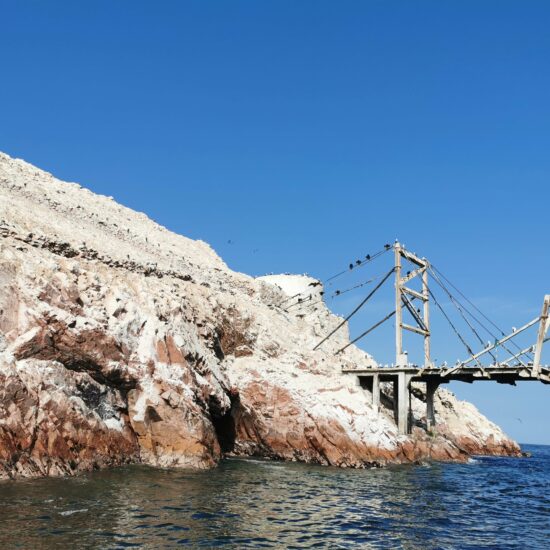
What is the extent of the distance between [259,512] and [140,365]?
12959 mm

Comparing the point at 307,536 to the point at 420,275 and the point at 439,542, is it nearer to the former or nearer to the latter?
the point at 439,542

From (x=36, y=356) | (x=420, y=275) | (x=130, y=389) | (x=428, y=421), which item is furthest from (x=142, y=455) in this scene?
(x=420, y=275)

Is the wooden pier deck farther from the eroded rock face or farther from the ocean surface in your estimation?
the ocean surface

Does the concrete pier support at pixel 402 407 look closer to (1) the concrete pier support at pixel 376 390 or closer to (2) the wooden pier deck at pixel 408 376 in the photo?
(2) the wooden pier deck at pixel 408 376

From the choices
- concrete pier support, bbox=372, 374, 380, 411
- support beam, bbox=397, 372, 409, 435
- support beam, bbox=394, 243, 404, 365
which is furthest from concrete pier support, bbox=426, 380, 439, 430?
concrete pier support, bbox=372, 374, 380, 411

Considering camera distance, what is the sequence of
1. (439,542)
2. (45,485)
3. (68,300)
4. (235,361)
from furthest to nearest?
(235,361)
(68,300)
(45,485)
(439,542)

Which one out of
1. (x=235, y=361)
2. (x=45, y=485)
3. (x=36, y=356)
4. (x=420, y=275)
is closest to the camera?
(x=45, y=485)

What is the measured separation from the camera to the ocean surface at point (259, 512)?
56.9 feet

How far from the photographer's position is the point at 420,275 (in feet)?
204

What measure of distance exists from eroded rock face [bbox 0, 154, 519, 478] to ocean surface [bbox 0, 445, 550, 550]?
2340 mm

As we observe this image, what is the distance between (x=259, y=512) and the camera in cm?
2186

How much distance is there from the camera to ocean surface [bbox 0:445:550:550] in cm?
1734

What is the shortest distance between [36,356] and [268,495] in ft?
42.2

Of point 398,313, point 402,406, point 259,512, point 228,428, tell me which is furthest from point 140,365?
point 398,313
